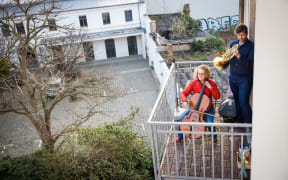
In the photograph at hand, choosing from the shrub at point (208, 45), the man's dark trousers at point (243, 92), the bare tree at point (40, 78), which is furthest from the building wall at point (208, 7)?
the man's dark trousers at point (243, 92)

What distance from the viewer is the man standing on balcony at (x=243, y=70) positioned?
4133 mm

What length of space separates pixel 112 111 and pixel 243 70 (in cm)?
922

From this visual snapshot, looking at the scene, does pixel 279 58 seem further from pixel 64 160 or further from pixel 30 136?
pixel 30 136

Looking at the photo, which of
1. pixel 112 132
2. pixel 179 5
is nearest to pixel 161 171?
pixel 112 132

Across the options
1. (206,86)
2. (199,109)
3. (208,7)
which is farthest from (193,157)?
(208,7)

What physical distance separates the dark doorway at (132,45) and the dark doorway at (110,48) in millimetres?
1534

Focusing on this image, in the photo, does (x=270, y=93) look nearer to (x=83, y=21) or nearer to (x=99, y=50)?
(x=83, y=21)

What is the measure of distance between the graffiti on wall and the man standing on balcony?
79.6 ft

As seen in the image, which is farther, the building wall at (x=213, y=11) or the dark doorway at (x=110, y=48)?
the building wall at (x=213, y=11)

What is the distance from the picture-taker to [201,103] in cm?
481

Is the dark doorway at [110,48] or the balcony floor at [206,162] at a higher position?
the balcony floor at [206,162]

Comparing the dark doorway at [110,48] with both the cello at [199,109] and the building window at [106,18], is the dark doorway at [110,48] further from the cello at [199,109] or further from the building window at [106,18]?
the cello at [199,109]

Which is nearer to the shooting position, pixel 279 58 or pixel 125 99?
pixel 279 58

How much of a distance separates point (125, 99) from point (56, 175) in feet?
34.0
